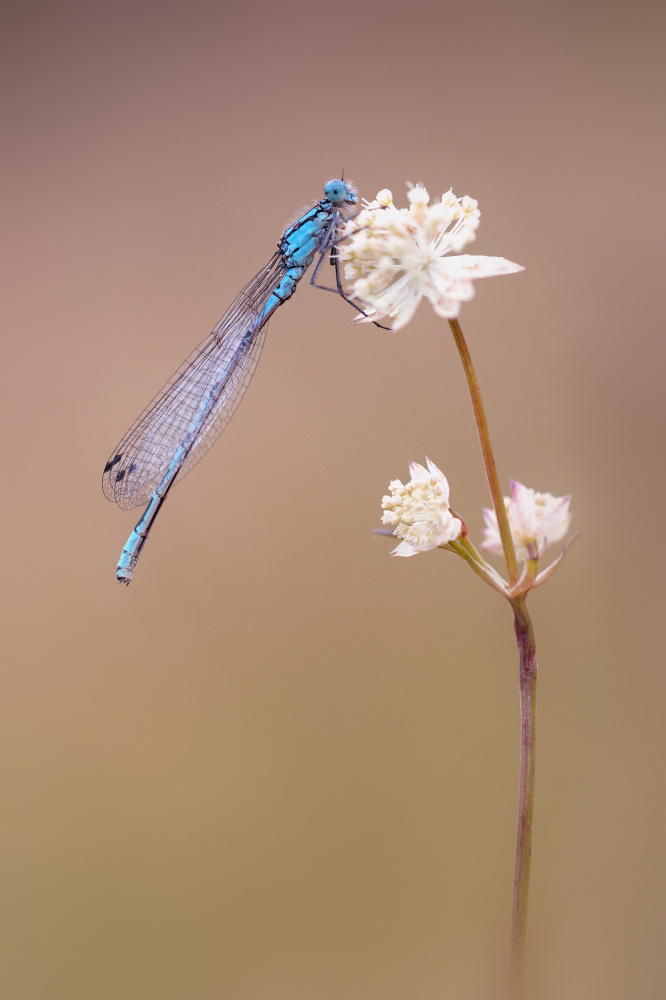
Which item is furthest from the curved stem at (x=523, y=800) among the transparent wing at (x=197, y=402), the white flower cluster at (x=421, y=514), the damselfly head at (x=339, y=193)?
the transparent wing at (x=197, y=402)

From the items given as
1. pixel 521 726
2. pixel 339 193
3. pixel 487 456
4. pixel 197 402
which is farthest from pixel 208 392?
pixel 521 726

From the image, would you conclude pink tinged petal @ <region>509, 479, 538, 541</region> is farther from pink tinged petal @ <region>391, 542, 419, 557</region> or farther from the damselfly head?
the damselfly head

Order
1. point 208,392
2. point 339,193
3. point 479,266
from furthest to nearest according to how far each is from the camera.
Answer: point 208,392
point 339,193
point 479,266

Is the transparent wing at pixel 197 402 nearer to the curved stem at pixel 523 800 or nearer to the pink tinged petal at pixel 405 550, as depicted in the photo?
the pink tinged petal at pixel 405 550

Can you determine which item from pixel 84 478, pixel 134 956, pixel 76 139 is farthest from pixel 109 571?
pixel 76 139

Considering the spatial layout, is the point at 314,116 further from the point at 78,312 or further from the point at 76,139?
the point at 78,312

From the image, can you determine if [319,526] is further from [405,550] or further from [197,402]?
[405,550]
